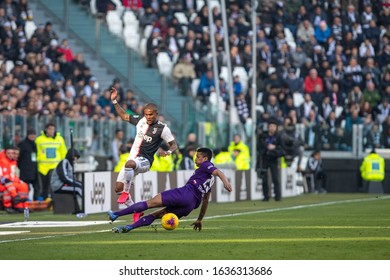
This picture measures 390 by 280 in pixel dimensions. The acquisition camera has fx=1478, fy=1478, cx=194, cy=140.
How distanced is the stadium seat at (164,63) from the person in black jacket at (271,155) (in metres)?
7.26

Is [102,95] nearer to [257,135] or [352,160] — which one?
[257,135]

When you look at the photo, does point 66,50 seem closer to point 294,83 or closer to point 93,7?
point 93,7

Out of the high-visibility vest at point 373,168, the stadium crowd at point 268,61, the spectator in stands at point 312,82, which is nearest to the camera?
the stadium crowd at point 268,61

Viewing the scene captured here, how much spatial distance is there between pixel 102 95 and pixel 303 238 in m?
21.0

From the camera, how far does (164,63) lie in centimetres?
4353

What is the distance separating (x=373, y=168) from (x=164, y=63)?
22.5 feet

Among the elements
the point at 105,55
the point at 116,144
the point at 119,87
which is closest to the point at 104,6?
the point at 105,55

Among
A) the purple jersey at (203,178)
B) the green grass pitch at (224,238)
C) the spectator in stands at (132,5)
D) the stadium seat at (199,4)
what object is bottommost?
the green grass pitch at (224,238)

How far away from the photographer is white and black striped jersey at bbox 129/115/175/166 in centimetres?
2466

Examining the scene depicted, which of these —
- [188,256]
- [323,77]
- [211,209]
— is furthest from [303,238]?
[323,77]

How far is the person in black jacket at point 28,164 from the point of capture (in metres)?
33.0

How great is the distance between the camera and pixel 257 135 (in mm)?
40219

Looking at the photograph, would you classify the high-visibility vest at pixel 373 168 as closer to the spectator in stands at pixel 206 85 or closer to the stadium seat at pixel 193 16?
the spectator in stands at pixel 206 85

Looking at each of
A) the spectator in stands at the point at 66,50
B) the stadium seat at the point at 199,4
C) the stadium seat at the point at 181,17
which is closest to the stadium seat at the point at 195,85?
the stadium seat at the point at 181,17
